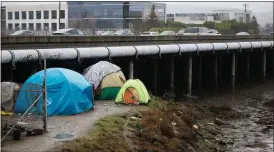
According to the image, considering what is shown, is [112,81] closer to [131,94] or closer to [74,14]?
[131,94]

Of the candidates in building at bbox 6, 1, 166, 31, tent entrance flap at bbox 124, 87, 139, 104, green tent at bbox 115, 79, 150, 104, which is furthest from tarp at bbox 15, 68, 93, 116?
building at bbox 6, 1, 166, 31

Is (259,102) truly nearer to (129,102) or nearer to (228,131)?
(228,131)

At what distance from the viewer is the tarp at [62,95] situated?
1600cm

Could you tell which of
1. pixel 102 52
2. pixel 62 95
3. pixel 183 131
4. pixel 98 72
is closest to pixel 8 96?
pixel 62 95

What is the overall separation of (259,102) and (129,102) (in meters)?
14.2

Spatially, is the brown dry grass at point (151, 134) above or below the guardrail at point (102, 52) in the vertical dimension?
below

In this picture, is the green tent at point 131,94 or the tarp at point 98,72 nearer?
the green tent at point 131,94

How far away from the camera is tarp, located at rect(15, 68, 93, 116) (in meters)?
16.0

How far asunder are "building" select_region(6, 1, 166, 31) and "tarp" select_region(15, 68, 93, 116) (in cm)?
7413

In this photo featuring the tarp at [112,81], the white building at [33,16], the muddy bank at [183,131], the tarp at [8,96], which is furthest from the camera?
the white building at [33,16]

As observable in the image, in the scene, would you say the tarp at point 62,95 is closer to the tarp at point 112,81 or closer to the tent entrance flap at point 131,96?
the tent entrance flap at point 131,96

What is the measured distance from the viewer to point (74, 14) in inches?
4018

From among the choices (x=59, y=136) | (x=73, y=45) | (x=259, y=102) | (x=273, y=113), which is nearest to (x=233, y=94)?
(x=259, y=102)

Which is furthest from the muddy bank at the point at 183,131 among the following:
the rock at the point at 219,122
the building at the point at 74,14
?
the building at the point at 74,14
